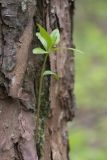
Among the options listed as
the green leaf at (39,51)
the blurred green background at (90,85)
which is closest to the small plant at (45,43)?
the green leaf at (39,51)

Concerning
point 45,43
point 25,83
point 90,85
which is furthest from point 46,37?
point 90,85

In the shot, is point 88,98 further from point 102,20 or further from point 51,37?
point 51,37

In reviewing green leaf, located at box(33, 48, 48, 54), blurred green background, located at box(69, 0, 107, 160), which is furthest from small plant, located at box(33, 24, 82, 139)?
blurred green background, located at box(69, 0, 107, 160)

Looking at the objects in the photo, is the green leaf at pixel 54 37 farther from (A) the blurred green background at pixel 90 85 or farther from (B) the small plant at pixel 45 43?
(A) the blurred green background at pixel 90 85

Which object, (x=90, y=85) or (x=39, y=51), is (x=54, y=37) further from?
(x=90, y=85)

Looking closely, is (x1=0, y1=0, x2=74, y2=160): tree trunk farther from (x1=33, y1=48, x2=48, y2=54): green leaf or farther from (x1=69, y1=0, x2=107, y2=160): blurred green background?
(x1=69, y1=0, x2=107, y2=160): blurred green background
